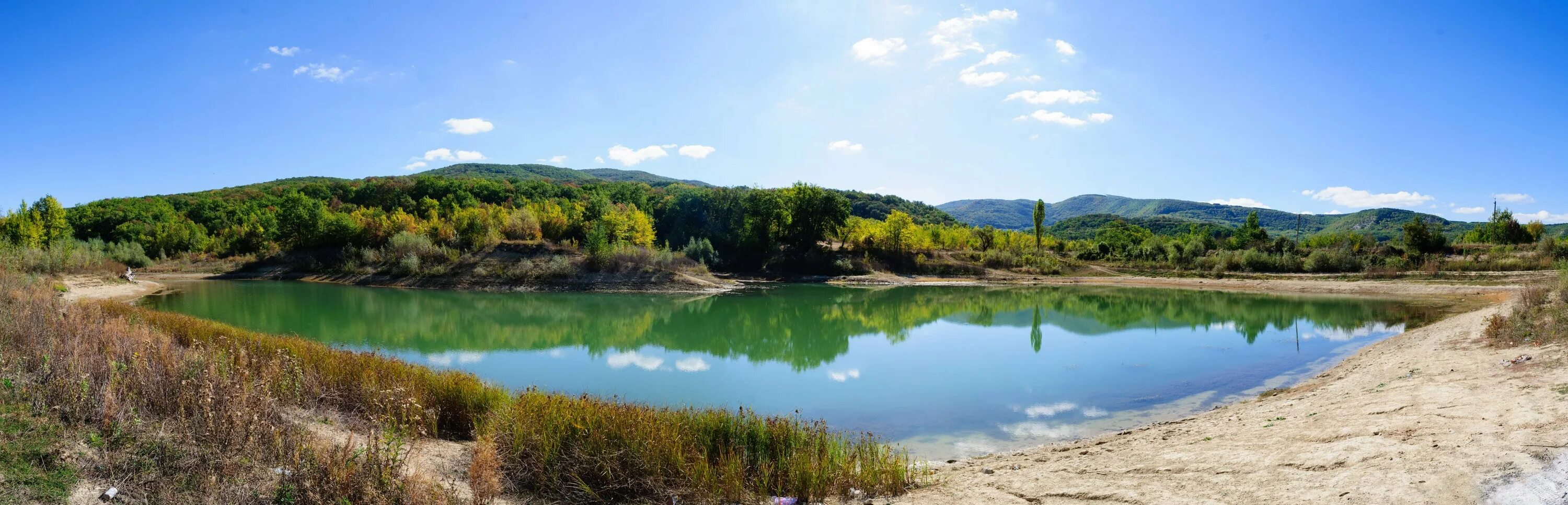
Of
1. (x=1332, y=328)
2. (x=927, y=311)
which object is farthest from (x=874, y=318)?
(x=1332, y=328)

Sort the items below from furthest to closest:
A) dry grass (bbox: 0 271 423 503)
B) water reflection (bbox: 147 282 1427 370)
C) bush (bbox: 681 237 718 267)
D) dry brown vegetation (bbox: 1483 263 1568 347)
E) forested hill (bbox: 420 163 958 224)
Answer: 1. forested hill (bbox: 420 163 958 224)
2. bush (bbox: 681 237 718 267)
3. water reflection (bbox: 147 282 1427 370)
4. dry brown vegetation (bbox: 1483 263 1568 347)
5. dry grass (bbox: 0 271 423 503)

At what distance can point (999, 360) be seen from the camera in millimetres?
16234

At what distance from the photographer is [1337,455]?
552cm

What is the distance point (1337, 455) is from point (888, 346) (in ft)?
45.0

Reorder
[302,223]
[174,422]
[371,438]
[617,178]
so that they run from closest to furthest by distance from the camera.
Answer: [371,438]
[174,422]
[302,223]
[617,178]

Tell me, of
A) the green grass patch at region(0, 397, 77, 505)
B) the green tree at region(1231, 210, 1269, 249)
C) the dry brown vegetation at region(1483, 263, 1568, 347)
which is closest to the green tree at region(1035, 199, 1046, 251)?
the green tree at region(1231, 210, 1269, 249)

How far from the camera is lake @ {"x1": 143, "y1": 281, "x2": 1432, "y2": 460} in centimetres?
1116

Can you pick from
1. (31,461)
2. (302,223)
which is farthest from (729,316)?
(302,223)

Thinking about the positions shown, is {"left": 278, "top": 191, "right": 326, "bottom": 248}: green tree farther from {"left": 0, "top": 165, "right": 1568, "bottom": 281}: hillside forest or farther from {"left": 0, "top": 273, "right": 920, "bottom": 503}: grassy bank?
{"left": 0, "top": 273, "right": 920, "bottom": 503}: grassy bank

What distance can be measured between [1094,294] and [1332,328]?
16.7 m

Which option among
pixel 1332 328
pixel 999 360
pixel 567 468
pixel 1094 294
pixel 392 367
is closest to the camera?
pixel 567 468

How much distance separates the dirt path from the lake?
1.83 meters

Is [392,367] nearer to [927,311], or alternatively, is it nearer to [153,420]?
[153,420]

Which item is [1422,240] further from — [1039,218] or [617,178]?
[617,178]
